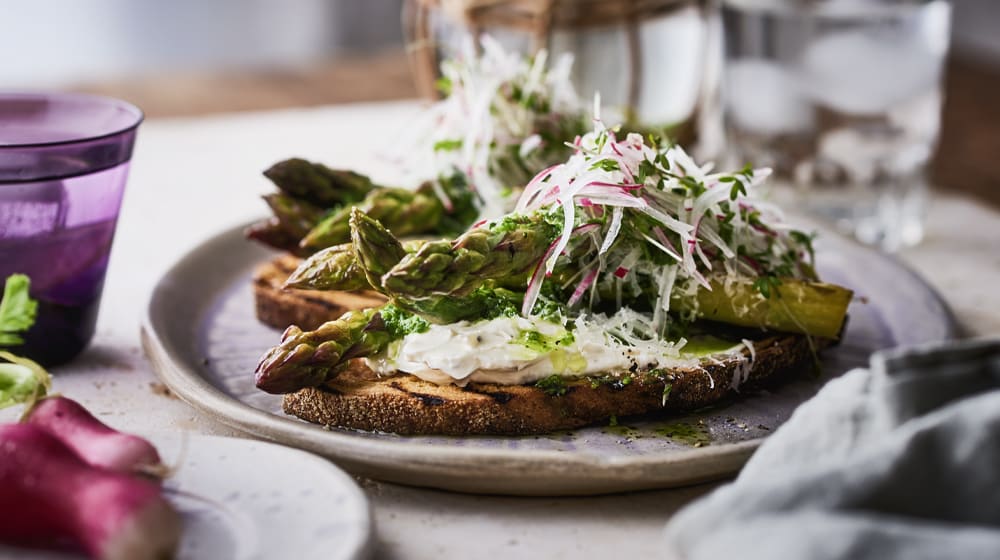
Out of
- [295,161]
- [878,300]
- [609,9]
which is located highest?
[609,9]

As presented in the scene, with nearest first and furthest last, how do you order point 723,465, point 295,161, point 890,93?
point 723,465, point 295,161, point 890,93

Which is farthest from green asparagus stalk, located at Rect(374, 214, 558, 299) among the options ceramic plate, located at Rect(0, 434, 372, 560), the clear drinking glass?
the clear drinking glass

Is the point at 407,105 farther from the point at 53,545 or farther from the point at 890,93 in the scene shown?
the point at 53,545

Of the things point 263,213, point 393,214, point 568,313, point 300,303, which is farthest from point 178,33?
point 568,313

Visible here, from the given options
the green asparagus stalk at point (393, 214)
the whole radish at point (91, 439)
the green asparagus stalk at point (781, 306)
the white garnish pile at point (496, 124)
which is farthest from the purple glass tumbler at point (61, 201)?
the green asparagus stalk at point (781, 306)

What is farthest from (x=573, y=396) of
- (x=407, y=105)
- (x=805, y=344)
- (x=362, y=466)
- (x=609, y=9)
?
(x=407, y=105)

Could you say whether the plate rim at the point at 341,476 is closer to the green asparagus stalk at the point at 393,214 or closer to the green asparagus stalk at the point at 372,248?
the green asparagus stalk at the point at 372,248

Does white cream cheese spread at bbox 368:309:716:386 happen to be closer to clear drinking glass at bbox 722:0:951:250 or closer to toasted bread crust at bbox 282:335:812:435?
toasted bread crust at bbox 282:335:812:435

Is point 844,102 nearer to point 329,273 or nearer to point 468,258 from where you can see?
point 468,258
